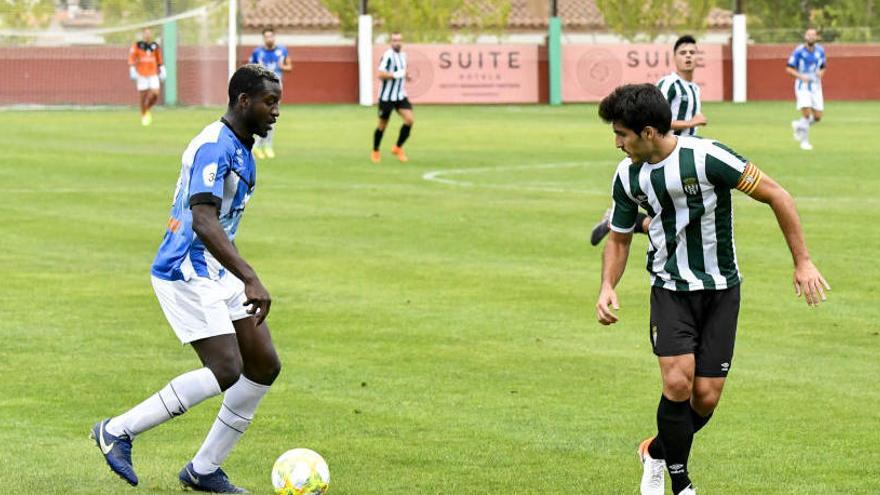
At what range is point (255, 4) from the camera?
8669cm

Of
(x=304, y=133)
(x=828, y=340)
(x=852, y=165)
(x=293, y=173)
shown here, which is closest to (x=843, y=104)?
(x=304, y=133)

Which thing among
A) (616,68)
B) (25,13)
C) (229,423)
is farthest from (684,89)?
(616,68)

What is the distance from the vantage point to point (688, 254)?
779cm

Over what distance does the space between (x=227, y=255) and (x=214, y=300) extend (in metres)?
0.50

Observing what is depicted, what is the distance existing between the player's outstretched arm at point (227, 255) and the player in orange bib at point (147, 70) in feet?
114

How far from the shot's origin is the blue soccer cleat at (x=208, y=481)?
8125 mm

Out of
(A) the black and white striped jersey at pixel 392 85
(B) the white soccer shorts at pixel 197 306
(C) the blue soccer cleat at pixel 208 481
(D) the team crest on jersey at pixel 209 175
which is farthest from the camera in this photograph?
(A) the black and white striped jersey at pixel 392 85

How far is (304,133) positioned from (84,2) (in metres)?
13.0

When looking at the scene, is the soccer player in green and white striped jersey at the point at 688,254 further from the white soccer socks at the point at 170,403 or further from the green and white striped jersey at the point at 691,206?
the white soccer socks at the point at 170,403

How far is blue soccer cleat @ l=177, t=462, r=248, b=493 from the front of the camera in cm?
812

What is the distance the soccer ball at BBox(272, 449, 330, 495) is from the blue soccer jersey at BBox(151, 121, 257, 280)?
3.18 ft

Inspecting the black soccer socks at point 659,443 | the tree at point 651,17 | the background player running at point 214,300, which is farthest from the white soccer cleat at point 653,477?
the tree at point 651,17

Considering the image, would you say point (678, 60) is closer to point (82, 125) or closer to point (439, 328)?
point (439, 328)

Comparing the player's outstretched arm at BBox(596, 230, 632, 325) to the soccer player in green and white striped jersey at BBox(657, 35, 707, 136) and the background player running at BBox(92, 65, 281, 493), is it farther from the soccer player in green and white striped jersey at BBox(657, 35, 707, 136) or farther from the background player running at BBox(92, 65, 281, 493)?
the soccer player in green and white striped jersey at BBox(657, 35, 707, 136)
